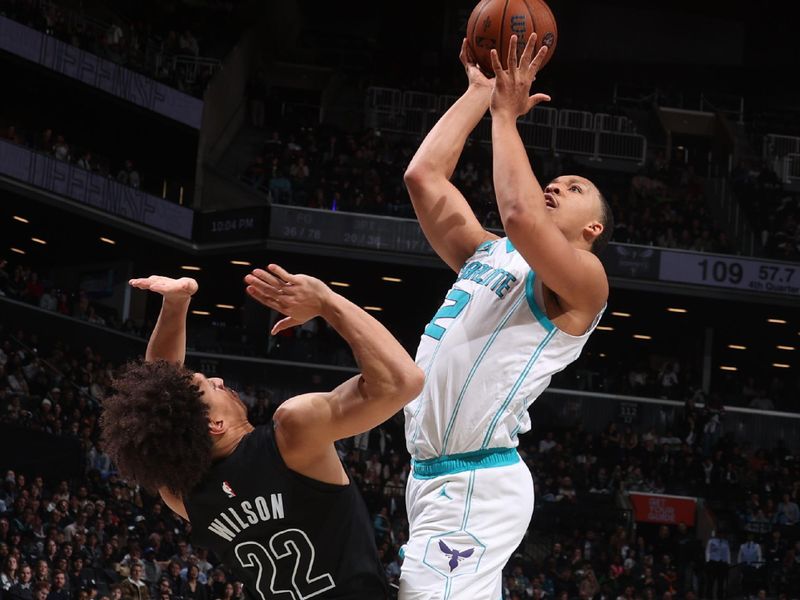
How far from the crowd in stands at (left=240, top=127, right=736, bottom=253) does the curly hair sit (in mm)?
22337

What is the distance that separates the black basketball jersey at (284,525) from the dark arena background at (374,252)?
41.0 feet

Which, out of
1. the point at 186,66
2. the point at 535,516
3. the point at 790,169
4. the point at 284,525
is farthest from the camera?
the point at 790,169

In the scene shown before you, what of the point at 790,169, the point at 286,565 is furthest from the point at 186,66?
the point at 286,565

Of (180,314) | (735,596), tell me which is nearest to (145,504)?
(735,596)

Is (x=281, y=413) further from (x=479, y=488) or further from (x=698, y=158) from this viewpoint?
(x=698, y=158)

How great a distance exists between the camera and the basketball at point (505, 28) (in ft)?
15.2

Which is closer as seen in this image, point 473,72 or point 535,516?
point 473,72

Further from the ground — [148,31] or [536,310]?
[148,31]

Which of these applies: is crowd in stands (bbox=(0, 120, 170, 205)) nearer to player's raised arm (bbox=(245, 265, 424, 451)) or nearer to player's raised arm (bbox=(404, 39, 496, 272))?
player's raised arm (bbox=(404, 39, 496, 272))

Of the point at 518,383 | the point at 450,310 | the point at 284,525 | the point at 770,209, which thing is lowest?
the point at 284,525

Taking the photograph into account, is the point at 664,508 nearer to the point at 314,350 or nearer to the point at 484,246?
the point at 314,350

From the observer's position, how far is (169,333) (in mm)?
4590

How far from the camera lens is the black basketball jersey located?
3.65 meters

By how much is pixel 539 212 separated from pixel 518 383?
2.04 feet
